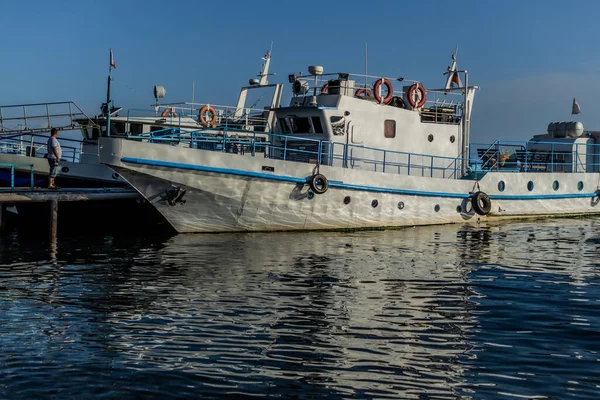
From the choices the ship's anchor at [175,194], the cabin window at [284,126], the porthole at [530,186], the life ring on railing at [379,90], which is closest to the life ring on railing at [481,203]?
the porthole at [530,186]

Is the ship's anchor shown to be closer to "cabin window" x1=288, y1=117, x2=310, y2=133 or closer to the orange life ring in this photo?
"cabin window" x1=288, y1=117, x2=310, y2=133

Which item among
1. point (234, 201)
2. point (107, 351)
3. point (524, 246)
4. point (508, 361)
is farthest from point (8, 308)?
point (524, 246)

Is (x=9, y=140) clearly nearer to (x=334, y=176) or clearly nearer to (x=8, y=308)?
(x=334, y=176)

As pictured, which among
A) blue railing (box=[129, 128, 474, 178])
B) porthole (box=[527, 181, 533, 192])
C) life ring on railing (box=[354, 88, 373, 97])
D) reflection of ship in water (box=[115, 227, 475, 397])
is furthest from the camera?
porthole (box=[527, 181, 533, 192])

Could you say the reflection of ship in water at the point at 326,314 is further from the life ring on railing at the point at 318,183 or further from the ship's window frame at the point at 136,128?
the ship's window frame at the point at 136,128

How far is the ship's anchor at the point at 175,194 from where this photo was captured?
17.9 metres

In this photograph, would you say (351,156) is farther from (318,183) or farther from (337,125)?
(318,183)

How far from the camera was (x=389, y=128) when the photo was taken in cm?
2192

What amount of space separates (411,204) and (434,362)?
45.0ft

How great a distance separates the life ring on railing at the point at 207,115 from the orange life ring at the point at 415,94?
756 cm

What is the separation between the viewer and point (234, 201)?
1852 cm

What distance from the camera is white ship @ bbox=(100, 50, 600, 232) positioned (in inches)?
709

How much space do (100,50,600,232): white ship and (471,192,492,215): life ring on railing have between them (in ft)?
0.12

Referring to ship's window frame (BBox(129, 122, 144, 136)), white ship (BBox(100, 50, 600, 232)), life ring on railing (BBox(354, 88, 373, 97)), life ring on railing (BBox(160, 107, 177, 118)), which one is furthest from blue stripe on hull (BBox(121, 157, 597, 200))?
life ring on railing (BBox(160, 107, 177, 118))
